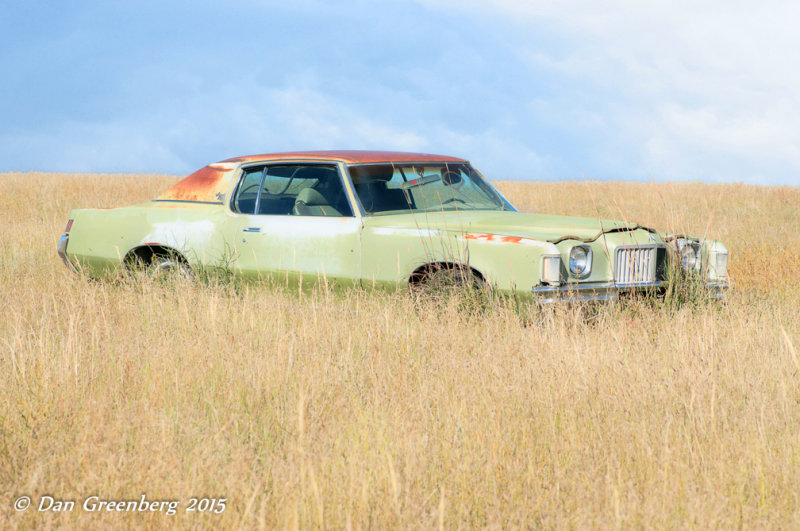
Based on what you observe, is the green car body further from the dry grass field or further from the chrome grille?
the dry grass field

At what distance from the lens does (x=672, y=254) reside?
217 inches

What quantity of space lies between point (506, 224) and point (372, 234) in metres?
1.00

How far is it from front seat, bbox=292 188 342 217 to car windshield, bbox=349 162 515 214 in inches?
12.7

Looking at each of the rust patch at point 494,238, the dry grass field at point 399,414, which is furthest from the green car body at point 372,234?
the dry grass field at point 399,414

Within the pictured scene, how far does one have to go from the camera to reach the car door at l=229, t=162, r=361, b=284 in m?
5.59

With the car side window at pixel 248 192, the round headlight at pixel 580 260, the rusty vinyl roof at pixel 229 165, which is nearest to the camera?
the round headlight at pixel 580 260

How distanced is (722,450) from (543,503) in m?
0.90

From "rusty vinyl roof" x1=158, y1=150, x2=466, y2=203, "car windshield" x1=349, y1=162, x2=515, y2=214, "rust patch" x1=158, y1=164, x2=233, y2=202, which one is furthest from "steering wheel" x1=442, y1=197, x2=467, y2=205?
"rust patch" x1=158, y1=164, x2=233, y2=202

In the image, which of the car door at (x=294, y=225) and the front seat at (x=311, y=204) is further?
the front seat at (x=311, y=204)

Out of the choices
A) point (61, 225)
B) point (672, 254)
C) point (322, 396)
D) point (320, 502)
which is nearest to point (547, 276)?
point (672, 254)

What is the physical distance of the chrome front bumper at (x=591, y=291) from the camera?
472cm

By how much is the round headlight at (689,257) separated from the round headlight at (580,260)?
109 centimetres

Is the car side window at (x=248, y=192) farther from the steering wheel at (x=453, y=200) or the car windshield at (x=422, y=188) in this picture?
the steering wheel at (x=453, y=200)

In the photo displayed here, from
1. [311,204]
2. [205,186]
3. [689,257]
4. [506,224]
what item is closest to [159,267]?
[205,186]
